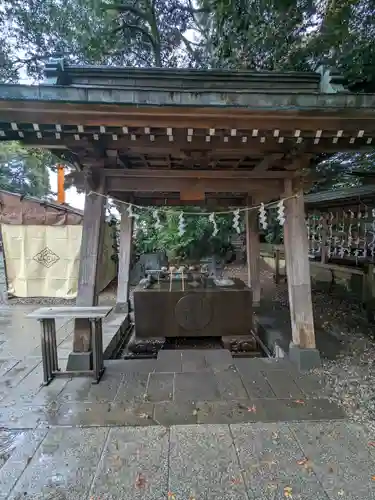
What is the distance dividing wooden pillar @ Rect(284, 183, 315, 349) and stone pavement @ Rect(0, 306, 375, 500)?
464mm

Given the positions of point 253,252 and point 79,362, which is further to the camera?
point 253,252

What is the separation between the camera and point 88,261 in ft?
11.2

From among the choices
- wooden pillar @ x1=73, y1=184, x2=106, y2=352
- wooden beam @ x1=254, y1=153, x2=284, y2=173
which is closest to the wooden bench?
wooden pillar @ x1=73, y1=184, x2=106, y2=352

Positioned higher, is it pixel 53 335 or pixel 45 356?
pixel 53 335

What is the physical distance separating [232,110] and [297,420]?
8.54 ft

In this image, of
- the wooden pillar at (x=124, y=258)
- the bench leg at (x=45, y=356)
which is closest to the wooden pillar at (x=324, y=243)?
the wooden pillar at (x=124, y=258)

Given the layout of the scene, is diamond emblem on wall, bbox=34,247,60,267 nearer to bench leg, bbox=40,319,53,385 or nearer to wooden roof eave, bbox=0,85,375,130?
bench leg, bbox=40,319,53,385

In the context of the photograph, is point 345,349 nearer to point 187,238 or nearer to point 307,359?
point 307,359

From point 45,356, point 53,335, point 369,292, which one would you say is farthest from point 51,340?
point 369,292

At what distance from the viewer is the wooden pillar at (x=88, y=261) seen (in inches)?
134

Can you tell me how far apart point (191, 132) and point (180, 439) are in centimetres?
252

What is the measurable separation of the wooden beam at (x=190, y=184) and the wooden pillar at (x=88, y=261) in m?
0.36

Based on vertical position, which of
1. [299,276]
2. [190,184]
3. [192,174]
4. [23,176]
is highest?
[23,176]

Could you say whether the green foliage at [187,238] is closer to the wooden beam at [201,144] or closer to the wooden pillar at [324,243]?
the wooden pillar at [324,243]
